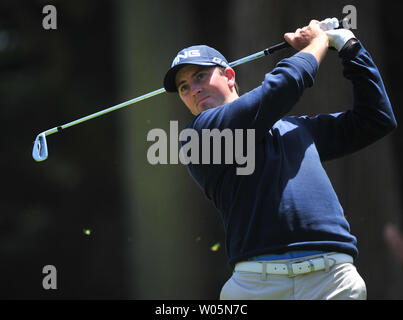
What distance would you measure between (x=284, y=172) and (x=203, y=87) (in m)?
0.48

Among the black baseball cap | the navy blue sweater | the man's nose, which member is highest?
the black baseball cap

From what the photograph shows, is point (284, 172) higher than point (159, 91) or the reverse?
the reverse

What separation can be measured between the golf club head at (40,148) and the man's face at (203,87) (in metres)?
0.77

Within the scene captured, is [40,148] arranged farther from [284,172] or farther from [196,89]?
[284,172]

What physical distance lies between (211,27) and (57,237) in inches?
85.1

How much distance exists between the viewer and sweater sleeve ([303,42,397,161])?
218 centimetres

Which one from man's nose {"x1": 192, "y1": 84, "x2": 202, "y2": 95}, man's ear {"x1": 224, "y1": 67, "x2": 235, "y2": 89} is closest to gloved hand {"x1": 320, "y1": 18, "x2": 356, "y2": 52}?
man's ear {"x1": 224, "y1": 67, "x2": 235, "y2": 89}

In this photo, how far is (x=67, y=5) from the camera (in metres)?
5.29

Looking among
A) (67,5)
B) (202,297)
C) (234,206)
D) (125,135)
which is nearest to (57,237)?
(125,135)

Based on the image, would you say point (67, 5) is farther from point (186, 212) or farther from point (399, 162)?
point (399, 162)

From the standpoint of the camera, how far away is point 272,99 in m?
1.97

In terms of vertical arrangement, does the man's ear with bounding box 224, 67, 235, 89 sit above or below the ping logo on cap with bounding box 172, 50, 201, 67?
below

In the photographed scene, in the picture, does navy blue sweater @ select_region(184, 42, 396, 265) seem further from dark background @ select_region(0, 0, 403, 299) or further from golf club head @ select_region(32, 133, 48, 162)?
dark background @ select_region(0, 0, 403, 299)

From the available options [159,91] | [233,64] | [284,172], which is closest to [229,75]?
[233,64]
